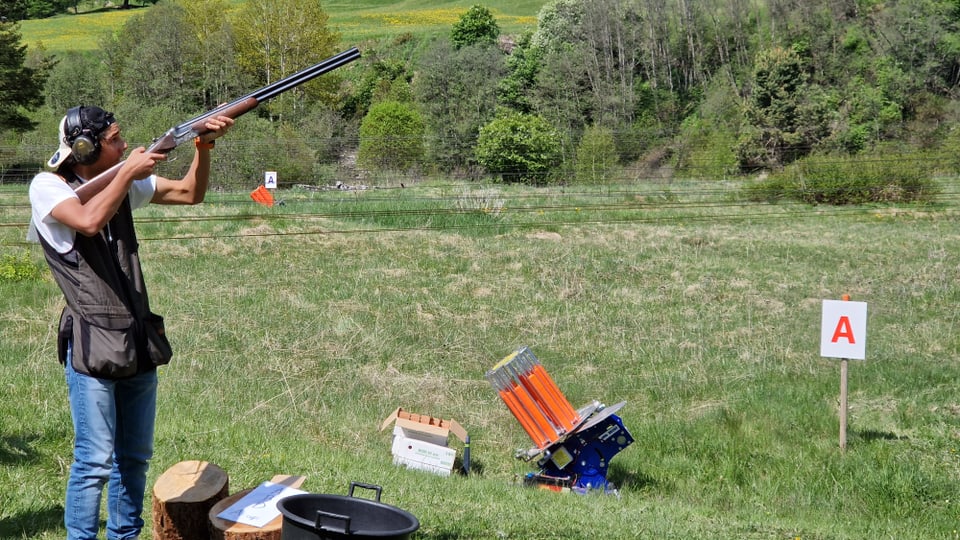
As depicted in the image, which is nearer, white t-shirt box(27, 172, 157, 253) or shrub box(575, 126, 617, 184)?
white t-shirt box(27, 172, 157, 253)

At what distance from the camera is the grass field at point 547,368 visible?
21.4ft

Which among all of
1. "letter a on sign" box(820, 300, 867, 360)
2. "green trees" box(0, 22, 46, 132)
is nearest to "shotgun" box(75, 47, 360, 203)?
"letter a on sign" box(820, 300, 867, 360)

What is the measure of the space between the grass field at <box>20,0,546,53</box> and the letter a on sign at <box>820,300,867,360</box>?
239ft

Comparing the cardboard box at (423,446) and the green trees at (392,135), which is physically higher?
the green trees at (392,135)

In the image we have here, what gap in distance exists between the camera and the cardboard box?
787 centimetres

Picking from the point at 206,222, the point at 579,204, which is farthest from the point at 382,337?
the point at 579,204

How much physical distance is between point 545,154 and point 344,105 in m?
27.8

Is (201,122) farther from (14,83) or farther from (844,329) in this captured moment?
(14,83)

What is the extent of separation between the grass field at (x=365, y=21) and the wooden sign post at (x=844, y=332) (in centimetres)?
7272

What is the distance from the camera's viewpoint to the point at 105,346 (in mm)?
3770

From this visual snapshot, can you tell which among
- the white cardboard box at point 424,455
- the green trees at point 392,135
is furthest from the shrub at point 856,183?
the white cardboard box at point 424,455

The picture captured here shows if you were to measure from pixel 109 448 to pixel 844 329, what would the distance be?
743 centimetres

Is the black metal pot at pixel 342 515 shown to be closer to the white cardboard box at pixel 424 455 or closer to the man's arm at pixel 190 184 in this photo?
the man's arm at pixel 190 184

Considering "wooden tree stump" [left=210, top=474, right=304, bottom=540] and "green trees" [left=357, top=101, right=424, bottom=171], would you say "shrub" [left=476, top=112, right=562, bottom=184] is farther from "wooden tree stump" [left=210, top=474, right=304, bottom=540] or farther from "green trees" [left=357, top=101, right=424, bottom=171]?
"wooden tree stump" [left=210, top=474, right=304, bottom=540]
